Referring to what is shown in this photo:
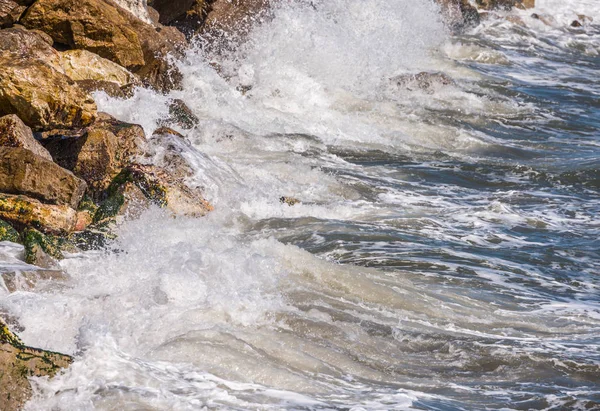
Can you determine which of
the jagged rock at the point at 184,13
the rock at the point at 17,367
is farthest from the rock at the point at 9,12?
the rock at the point at 17,367

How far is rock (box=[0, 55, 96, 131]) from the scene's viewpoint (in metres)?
7.25

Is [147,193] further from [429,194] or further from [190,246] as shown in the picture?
[429,194]

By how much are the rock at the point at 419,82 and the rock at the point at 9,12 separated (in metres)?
5.37

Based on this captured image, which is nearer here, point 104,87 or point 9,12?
point 104,87

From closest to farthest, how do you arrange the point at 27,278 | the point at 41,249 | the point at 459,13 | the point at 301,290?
the point at 27,278 → the point at 41,249 → the point at 301,290 → the point at 459,13

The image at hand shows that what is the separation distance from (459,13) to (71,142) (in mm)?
13167

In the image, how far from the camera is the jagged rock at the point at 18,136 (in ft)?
21.9

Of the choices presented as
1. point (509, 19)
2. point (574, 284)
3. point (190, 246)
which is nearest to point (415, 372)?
point (190, 246)

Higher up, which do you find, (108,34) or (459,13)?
(459,13)

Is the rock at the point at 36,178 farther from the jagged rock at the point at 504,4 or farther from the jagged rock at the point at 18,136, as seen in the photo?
the jagged rock at the point at 504,4

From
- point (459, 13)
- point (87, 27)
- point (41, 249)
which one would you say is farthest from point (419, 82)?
point (41, 249)

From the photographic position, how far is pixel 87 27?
31.1ft

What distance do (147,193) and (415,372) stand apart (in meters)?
2.82

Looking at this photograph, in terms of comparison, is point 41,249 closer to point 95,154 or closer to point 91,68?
point 95,154
